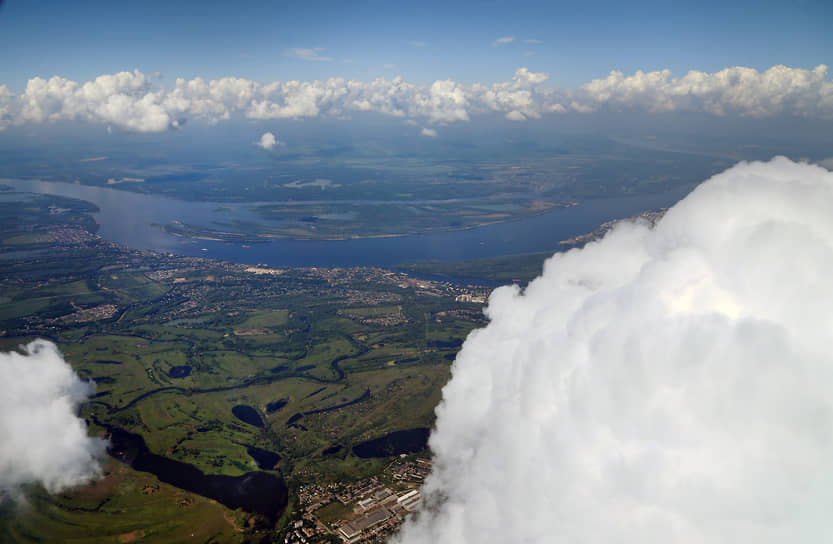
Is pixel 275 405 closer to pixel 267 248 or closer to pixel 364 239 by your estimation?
pixel 267 248

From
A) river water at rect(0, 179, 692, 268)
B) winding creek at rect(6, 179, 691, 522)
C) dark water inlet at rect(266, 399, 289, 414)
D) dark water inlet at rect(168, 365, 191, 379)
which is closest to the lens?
winding creek at rect(6, 179, 691, 522)

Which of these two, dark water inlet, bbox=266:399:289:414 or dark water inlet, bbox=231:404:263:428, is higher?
dark water inlet, bbox=266:399:289:414

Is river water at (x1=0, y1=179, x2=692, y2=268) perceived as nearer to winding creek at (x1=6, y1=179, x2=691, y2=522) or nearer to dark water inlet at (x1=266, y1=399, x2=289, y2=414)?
winding creek at (x1=6, y1=179, x2=691, y2=522)

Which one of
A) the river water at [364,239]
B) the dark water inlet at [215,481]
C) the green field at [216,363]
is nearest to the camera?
the green field at [216,363]

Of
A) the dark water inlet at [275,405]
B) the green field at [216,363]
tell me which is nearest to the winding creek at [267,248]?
the dark water inlet at [275,405]

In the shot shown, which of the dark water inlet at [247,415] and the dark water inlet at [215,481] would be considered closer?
the dark water inlet at [215,481]

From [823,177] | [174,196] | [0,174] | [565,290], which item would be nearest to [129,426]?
Result: [565,290]

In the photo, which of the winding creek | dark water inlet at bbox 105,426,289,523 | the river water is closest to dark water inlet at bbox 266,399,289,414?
the winding creek

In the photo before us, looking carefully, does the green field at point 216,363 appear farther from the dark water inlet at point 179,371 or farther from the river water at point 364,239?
the river water at point 364,239
